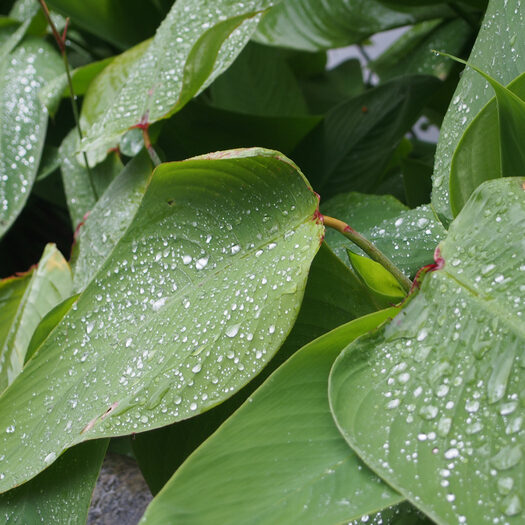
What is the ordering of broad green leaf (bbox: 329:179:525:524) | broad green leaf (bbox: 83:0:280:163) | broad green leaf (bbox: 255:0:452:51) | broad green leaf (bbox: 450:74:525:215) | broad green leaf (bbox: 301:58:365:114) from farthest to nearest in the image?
broad green leaf (bbox: 301:58:365:114), broad green leaf (bbox: 255:0:452:51), broad green leaf (bbox: 83:0:280:163), broad green leaf (bbox: 450:74:525:215), broad green leaf (bbox: 329:179:525:524)

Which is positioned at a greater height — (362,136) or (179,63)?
(179,63)

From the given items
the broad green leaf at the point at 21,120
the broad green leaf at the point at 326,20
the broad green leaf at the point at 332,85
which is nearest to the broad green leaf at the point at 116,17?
the broad green leaf at the point at 21,120

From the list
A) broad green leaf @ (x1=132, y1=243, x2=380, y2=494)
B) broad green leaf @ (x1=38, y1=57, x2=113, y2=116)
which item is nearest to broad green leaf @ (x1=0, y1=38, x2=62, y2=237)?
broad green leaf @ (x1=38, y1=57, x2=113, y2=116)

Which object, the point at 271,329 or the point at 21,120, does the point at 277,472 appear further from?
the point at 21,120

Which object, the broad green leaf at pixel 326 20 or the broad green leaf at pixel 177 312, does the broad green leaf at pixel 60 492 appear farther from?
the broad green leaf at pixel 326 20

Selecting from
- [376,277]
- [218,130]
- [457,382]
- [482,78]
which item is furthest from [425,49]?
[457,382]

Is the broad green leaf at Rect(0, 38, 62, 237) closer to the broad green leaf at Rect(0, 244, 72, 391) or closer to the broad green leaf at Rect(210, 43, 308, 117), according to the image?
the broad green leaf at Rect(0, 244, 72, 391)
